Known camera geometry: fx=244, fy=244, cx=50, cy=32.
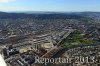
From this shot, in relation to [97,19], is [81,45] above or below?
below

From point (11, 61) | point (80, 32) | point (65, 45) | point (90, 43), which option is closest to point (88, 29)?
point (80, 32)

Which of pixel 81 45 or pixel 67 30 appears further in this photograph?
pixel 67 30

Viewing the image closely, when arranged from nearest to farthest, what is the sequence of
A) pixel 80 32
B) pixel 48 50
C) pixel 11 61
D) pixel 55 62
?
pixel 11 61 → pixel 55 62 → pixel 48 50 → pixel 80 32

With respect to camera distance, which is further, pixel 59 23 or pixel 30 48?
pixel 59 23

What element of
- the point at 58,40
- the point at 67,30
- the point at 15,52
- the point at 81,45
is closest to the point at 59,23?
the point at 67,30

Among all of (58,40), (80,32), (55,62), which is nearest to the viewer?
(55,62)

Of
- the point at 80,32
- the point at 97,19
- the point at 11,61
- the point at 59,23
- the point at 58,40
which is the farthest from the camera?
the point at 59,23

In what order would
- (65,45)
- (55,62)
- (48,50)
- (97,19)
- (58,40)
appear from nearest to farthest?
(55,62)
(48,50)
(65,45)
(58,40)
(97,19)

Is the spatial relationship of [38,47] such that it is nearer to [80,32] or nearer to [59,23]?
[80,32]

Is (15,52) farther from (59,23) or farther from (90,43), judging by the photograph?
(59,23)
